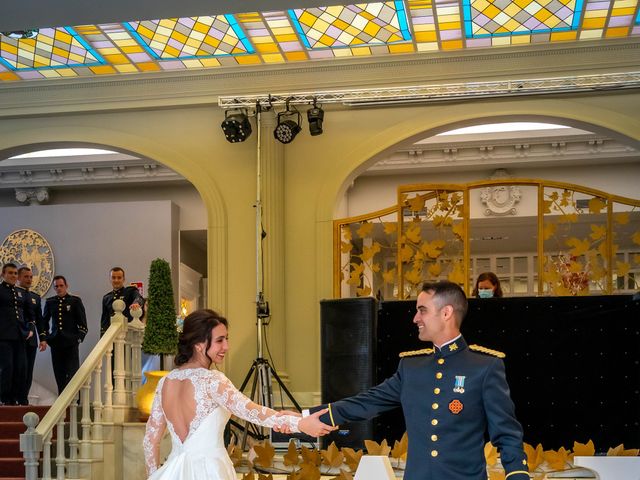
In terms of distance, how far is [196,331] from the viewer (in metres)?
4.66

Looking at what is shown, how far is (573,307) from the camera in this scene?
26.6ft

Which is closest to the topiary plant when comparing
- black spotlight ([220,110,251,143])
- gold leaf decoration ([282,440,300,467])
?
black spotlight ([220,110,251,143])

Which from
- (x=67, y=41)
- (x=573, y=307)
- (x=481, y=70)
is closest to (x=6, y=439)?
(x=67, y=41)

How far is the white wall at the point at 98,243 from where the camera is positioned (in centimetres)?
1412

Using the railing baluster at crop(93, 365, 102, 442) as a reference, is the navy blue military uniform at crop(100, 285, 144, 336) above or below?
above

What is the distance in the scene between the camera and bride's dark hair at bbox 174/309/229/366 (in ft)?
15.3

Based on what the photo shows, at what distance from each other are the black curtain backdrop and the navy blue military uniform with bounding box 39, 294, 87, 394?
3.68 m

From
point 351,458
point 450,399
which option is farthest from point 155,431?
point 351,458

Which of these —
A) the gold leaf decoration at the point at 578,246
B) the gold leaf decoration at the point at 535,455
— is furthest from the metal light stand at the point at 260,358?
the gold leaf decoration at the point at 578,246

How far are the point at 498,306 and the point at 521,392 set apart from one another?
70 cm

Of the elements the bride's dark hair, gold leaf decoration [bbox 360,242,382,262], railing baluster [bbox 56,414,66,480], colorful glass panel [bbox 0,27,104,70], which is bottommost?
railing baluster [bbox 56,414,66,480]

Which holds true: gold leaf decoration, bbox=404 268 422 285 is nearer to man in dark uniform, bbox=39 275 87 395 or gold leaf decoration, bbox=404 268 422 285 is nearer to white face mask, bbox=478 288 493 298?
white face mask, bbox=478 288 493 298

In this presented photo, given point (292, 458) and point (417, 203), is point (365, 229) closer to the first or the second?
point (417, 203)

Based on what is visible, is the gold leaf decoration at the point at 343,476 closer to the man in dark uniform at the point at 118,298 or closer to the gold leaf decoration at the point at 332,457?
the gold leaf decoration at the point at 332,457
